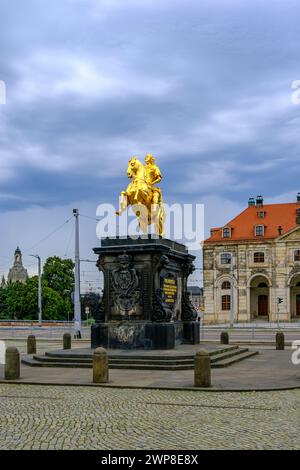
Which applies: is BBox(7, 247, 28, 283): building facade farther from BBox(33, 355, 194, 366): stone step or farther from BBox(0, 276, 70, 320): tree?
BBox(33, 355, 194, 366): stone step

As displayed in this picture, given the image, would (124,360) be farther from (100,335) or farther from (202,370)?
(202,370)

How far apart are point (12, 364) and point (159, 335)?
5.92 metres

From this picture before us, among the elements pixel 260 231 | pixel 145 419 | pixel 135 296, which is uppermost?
pixel 260 231

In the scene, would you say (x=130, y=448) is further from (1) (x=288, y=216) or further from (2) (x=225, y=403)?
(1) (x=288, y=216)

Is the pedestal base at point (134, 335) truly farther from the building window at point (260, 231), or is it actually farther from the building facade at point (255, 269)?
the building window at point (260, 231)

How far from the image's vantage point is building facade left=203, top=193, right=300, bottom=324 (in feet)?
249

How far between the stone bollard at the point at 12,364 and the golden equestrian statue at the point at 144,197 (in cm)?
776

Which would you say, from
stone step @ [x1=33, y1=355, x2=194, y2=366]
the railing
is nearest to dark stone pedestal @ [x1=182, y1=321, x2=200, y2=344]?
stone step @ [x1=33, y1=355, x2=194, y2=366]

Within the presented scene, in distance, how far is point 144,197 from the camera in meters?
22.2

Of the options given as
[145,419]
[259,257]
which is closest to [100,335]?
[145,419]

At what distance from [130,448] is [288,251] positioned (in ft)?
228

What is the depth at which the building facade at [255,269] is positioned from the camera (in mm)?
75750

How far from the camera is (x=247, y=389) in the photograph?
13.7 metres
